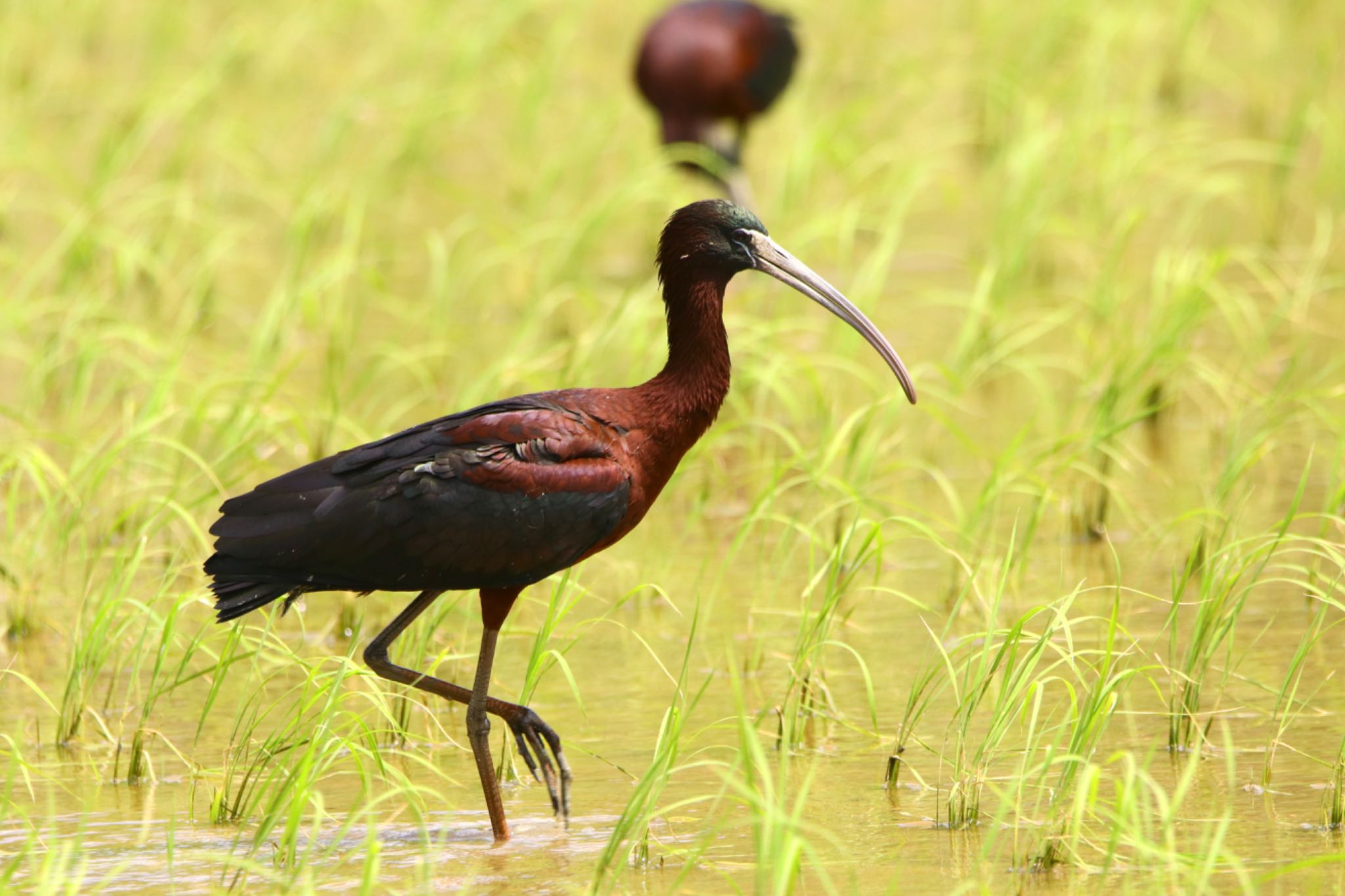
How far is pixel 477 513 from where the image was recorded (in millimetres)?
4488

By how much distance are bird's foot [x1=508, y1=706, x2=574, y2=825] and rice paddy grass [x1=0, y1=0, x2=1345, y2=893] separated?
0.07 metres

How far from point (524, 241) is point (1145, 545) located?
3.07 metres

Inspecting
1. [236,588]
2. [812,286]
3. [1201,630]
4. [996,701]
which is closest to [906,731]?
[996,701]

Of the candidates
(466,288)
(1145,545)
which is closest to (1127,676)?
(1145,545)

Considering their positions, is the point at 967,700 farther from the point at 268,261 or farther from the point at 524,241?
the point at 268,261

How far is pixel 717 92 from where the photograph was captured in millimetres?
9547

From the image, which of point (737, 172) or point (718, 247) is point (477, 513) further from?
point (737, 172)

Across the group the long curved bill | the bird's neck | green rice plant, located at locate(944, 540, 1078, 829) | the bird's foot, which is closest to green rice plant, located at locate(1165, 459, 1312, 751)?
green rice plant, located at locate(944, 540, 1078, 829)

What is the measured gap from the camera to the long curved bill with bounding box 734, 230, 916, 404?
4906mm

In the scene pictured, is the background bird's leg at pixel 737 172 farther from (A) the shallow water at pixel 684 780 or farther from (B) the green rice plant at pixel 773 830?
(B) the green rice plant at pixel 773 830

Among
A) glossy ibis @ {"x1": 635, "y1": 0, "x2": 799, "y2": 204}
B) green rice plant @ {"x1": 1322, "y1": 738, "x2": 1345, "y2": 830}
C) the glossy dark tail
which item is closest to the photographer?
green rice plant @ {"x1": 1322, "y1": 738, "x2": 1345, "y2": 830}

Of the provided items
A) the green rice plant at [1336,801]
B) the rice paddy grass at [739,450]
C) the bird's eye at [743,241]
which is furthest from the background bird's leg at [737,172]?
the green rice plant at [1336,801]

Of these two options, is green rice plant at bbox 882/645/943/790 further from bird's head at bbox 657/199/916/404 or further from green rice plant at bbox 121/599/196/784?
green rice plant at bbox 121/599/196/784

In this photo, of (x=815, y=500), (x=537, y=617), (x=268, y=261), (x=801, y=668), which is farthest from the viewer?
(x=268, y=261)
